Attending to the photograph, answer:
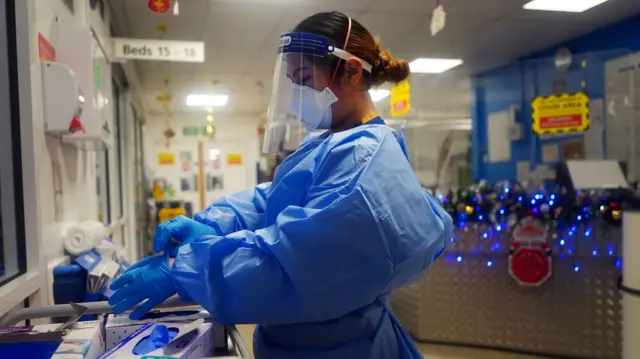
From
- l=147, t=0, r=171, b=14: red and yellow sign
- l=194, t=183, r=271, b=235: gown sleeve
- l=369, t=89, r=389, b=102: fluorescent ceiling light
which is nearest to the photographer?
l=194, t=183, r=271, b=235: gown sleeve

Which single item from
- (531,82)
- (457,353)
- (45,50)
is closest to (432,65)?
(531,82)

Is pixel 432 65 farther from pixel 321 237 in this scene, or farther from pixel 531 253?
pixel 321 237

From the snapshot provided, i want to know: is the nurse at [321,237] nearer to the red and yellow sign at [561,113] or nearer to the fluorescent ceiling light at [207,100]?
the red and yellow sign at [561,113]

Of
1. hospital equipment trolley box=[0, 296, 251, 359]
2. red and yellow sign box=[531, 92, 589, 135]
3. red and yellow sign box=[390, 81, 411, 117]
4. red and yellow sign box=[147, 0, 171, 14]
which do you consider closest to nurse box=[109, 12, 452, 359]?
hospital equipment trolley box=[0, 296, 251, 359]

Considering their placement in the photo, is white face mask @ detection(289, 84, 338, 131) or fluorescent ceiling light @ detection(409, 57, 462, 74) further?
fluorescent ceiling light @ detection(409, 57, 462, 74)

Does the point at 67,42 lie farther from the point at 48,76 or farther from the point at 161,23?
the point at 161,23

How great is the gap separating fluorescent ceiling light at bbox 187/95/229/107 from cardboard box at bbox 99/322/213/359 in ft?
24.6

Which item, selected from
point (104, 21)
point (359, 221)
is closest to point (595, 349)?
point (359, 221)

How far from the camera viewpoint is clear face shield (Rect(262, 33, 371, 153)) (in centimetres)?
126

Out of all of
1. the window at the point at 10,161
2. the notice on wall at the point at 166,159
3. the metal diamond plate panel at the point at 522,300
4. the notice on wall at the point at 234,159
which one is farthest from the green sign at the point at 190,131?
the window at the point at 10,161

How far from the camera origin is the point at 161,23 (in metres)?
4.46

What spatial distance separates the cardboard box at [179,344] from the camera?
0.95 metres

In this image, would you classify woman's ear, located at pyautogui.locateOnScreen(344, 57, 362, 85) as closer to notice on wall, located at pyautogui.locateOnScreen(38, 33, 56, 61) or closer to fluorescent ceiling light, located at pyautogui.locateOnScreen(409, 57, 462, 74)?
notice on wall, located at pyautogui.locateOnScreen(38, 33, 56, 61)

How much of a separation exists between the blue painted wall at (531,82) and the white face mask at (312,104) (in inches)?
168
